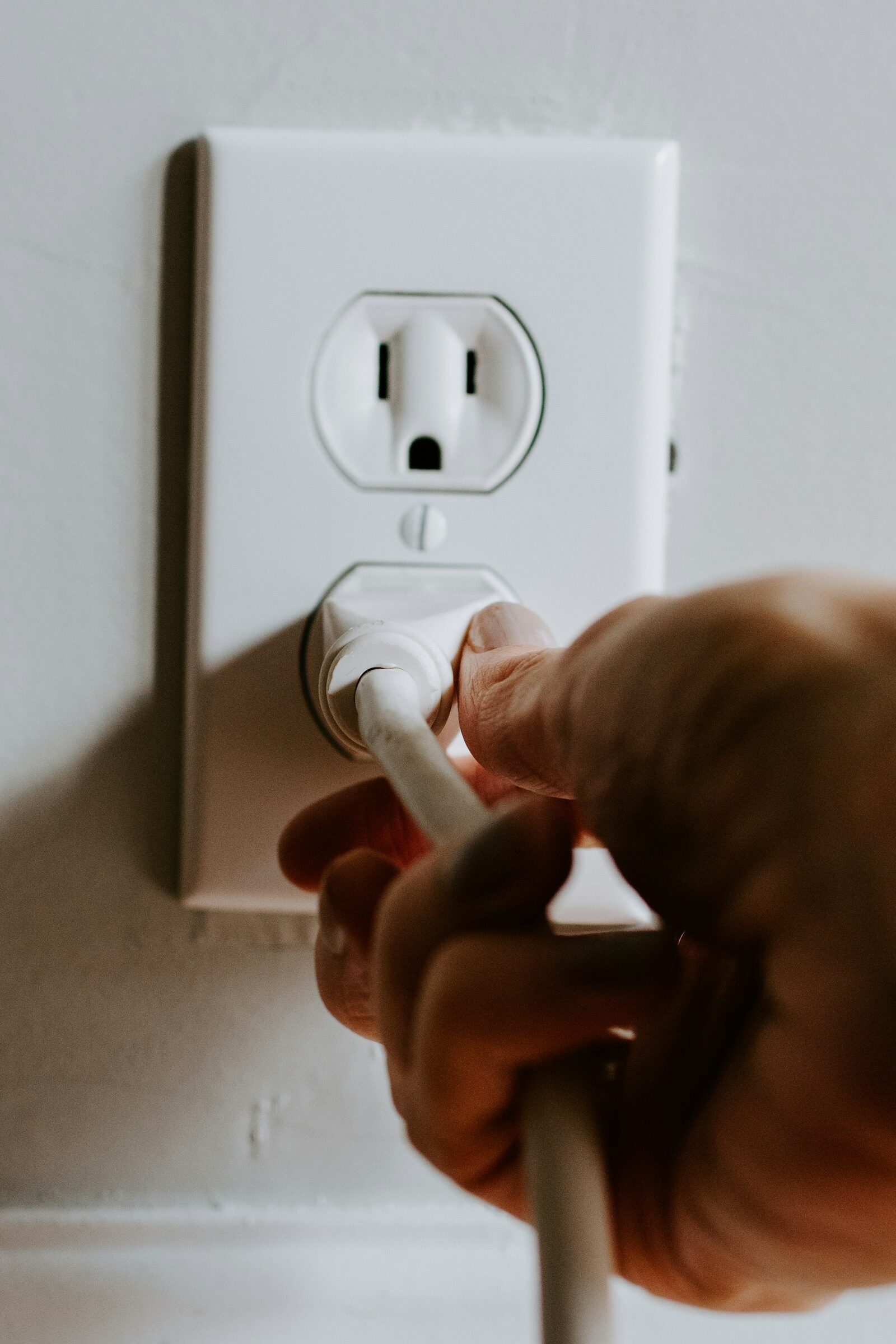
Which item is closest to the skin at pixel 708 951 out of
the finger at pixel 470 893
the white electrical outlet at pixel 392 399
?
the finger at pixel 470 893

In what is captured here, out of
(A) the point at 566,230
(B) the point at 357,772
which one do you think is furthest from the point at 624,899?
(A) the point at 566,230

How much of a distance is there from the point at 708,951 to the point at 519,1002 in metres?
0.07

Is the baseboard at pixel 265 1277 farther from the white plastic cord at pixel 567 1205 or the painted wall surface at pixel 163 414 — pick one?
the white plastic cord at pixel 567 1205

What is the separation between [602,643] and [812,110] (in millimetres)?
214

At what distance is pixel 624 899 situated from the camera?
303 mm

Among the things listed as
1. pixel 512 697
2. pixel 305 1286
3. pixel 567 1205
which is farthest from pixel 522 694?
pixel 305 1286

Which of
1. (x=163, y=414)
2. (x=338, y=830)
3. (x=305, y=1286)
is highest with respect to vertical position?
(x=163, y=414)

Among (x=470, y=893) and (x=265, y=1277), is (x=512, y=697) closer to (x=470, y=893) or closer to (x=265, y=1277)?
(x=470, y=893)

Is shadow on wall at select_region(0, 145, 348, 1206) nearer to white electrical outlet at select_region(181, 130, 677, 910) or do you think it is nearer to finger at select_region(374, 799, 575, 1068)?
white electrical outlet at select_region(181, 130, 677, 910)

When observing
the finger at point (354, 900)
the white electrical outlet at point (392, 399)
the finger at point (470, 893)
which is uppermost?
the white electrical outlet at point (392, 399)

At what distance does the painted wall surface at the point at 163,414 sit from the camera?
0.97 feet

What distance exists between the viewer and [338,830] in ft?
0.88

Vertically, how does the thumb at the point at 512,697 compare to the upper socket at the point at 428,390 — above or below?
below

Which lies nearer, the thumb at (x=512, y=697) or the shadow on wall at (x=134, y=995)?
the thumb at (x=512, y=697)
